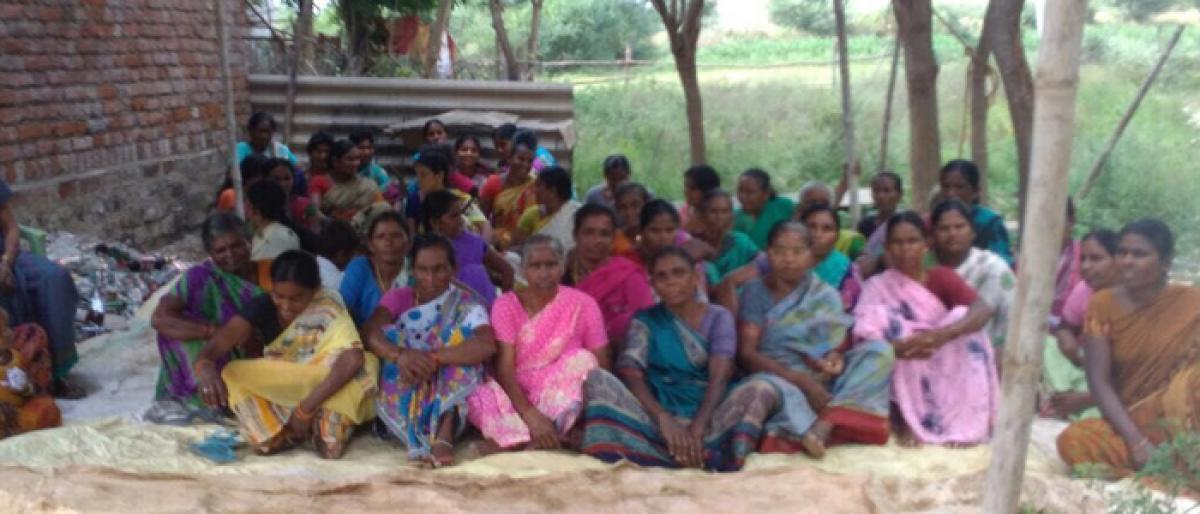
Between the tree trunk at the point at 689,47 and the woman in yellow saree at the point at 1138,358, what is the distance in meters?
4.46

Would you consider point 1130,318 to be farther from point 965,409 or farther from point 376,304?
point 376,304

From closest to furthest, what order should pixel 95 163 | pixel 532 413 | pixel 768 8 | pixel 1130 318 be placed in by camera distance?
pixel 1130 318 < pixel 532 413 < pixel 95 163 < pixel 768 8

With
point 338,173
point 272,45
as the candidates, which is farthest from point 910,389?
point 272,45

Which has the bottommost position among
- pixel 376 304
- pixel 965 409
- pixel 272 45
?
pixel 965 409

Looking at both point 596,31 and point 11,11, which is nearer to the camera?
point 11,11

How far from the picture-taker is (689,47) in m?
8.62

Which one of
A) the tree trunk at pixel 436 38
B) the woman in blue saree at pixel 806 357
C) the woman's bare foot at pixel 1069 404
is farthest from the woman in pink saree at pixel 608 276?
the tree trunk at pixel 436 38

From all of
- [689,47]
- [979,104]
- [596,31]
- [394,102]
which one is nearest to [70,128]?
[394,102]

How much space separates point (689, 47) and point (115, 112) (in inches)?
151

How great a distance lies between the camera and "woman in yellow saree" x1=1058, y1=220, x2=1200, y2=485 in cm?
411

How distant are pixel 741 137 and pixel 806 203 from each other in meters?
10.2

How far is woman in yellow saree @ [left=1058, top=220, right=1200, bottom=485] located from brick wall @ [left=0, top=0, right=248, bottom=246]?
565cm

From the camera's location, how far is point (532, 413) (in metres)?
4.55

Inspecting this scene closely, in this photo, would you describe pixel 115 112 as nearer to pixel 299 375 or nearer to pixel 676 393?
pixel 299 375
